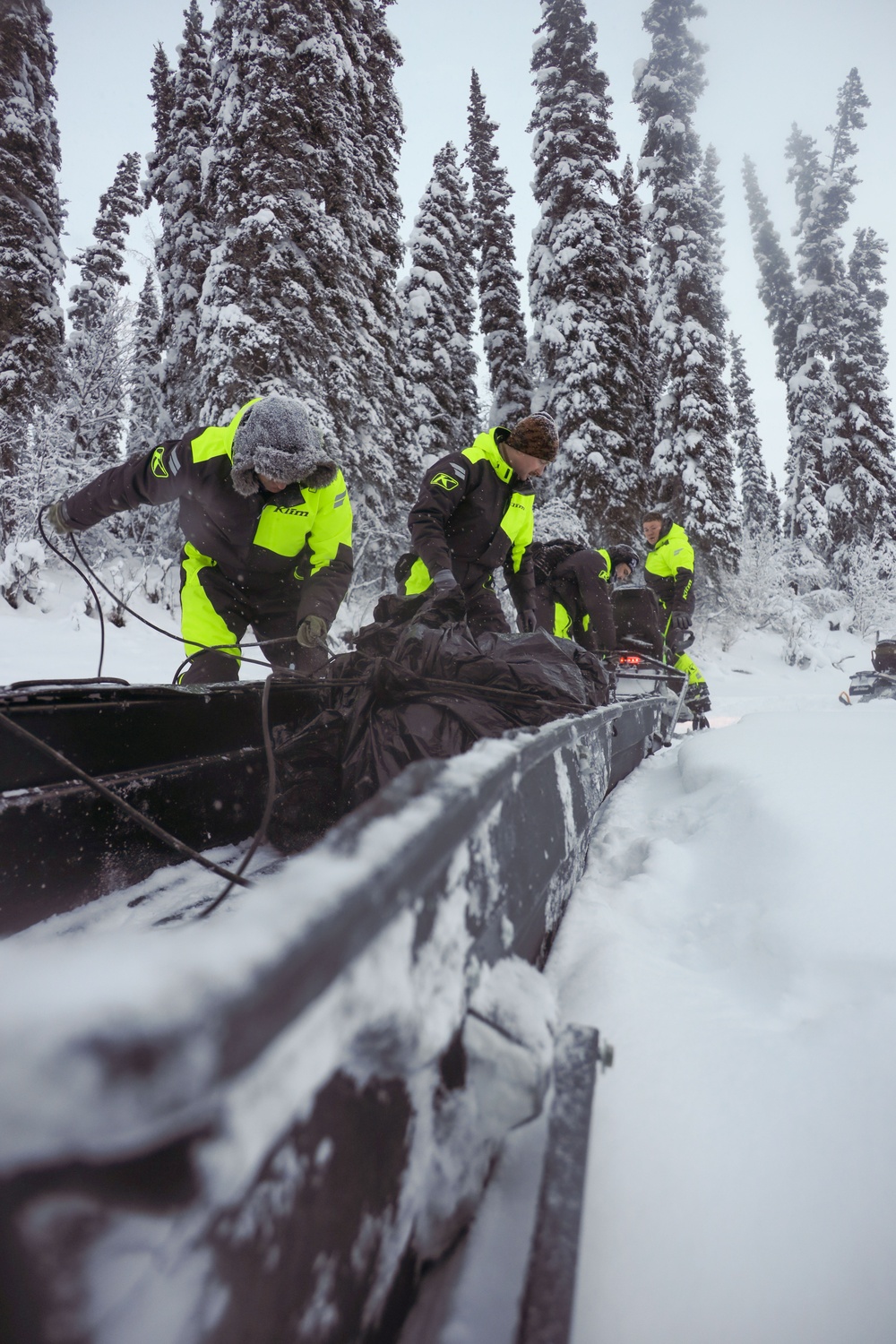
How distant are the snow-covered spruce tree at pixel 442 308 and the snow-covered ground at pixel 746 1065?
1366 centimetres

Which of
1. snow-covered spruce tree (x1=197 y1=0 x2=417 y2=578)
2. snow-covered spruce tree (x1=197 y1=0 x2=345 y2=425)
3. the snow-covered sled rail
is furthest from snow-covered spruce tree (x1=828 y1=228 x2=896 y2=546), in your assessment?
the snow-covered sled rail

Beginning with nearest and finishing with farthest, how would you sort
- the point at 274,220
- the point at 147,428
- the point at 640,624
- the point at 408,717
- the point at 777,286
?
the point at 408,717 → the point at 640,624 → the point at 274,220 → the point at 147,428 → the point at 777,286

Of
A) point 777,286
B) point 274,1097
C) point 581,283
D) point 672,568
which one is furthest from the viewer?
point 777,286

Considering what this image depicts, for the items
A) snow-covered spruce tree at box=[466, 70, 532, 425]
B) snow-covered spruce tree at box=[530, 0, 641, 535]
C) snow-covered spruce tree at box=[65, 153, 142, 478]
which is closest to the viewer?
snow-covered spruce tree at box=[65, 153, 142, 478]

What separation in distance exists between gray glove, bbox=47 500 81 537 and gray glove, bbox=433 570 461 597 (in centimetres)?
147

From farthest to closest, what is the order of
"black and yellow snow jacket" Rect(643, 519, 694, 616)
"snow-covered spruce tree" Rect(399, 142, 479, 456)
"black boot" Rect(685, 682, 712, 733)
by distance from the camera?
"snow-covered spruce tree" Rect(399, 142, 479, 456)
"black and yellow snow jacket" Rect(643, 519, 694, 616)
"black boot" Rect(685, 682, 712, 733)

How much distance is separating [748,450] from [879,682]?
2606 cm

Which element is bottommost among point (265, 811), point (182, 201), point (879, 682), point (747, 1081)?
point (879, 682)

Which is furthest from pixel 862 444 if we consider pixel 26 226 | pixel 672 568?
pixel 26 226

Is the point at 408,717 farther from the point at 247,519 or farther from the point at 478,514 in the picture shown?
the point at 478,514

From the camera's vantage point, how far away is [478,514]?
11.1 ft

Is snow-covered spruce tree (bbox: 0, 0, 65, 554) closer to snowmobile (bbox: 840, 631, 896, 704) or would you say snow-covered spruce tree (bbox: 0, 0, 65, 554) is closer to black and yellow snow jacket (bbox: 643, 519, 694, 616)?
black and yellow snow jacket (bbox: 643, 519, 694, 616)

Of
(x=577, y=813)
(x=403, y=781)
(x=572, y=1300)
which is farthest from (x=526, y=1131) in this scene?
(x=577, y=813)

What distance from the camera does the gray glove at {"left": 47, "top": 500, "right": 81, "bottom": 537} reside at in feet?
8.30
